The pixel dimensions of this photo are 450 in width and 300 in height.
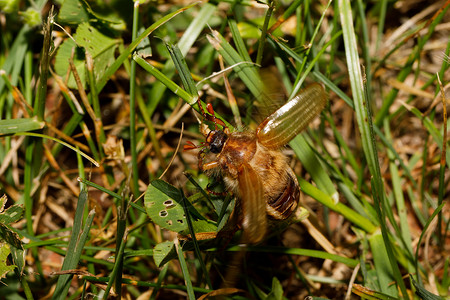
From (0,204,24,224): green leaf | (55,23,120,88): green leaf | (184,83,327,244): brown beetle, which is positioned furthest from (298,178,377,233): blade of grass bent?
(0,204,24,224): green leaf

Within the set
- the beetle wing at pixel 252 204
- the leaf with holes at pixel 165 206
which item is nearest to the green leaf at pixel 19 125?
the leaf with holes at pixel 165 206

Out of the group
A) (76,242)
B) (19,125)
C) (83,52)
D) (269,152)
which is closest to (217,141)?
(269,152)

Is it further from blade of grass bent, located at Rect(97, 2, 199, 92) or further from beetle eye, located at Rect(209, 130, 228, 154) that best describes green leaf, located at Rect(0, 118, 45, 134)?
beetle eye, located at Rect(209, 130, 228, 154)

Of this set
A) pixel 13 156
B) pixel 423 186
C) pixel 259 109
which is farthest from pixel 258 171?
pixel 13 156

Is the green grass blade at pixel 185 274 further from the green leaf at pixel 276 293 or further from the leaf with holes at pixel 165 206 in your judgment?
the green leaf at pixel 276 293

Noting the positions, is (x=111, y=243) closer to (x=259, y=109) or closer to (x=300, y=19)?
(x=259, y=109)

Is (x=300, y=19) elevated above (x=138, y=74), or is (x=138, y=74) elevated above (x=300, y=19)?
(x=300, y=19)
